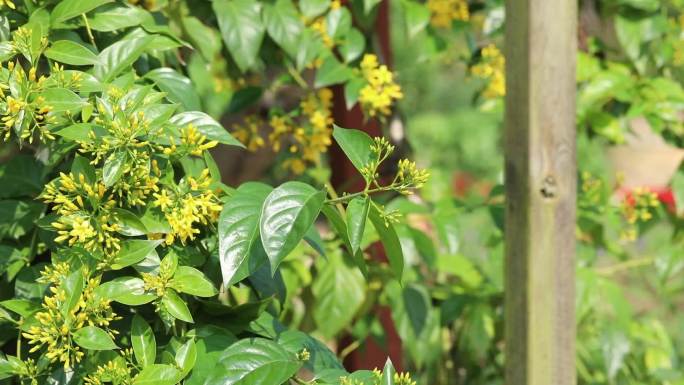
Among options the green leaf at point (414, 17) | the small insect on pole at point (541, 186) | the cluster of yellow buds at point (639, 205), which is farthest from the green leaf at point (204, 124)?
the cluster of yellow buds at point (639, 205)

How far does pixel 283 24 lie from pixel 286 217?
2.40 feet

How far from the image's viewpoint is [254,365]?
1036mm

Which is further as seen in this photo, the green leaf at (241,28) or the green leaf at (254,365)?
the green leaf at (241,28)

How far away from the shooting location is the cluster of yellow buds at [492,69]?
1.89m

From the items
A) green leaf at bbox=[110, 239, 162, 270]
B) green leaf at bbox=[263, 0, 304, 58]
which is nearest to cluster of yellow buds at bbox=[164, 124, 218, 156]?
green leaf at bbox=[110, 239, 162, 270]

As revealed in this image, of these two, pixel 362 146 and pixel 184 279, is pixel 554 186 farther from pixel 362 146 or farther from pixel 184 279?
pixel 184 279

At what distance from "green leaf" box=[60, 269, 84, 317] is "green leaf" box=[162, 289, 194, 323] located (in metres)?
0.09

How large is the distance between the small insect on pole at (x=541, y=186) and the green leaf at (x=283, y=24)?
45 cm

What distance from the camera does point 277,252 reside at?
943 millimetres

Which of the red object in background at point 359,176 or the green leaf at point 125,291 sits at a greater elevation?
the green leaf at point 125,291

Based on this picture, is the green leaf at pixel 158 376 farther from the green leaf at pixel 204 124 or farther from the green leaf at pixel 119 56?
the green leaf at pixel 119 56

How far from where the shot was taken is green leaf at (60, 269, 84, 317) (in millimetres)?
956

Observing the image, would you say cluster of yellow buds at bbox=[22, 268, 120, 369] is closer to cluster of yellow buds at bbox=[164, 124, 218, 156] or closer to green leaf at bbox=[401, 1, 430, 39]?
cluster of yellow buds at bbox=[164, 124, 218, 156]

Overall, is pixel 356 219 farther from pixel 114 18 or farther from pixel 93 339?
pixel 114 18
